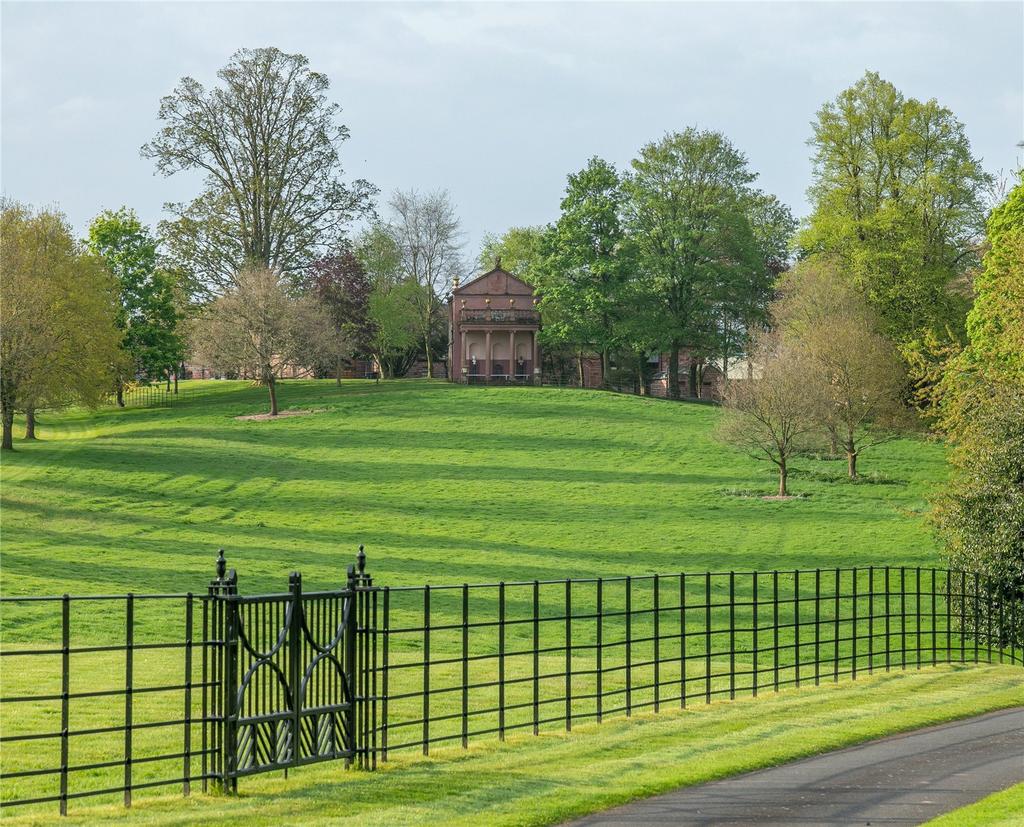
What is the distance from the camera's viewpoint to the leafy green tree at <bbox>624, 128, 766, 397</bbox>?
83.9m

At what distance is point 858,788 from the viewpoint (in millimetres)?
14227

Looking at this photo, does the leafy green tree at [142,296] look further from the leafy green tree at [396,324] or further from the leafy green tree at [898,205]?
the leafy green tree at [898,205]

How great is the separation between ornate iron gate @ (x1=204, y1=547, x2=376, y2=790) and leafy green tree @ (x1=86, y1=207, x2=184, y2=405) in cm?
6451

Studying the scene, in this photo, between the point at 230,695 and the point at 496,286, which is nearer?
the point at 230,695

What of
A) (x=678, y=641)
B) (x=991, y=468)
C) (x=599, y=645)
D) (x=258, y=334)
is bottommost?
(x=678, y=641)

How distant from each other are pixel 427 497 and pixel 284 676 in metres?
37.9

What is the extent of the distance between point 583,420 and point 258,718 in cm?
5641

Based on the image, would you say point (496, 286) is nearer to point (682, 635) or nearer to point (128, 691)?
point (682, 635)

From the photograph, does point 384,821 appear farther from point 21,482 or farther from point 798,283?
point 798,283

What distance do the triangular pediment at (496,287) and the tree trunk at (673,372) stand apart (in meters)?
12.5

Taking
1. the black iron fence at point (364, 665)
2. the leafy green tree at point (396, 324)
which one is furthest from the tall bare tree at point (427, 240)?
the black iron fence at point (364, 665)

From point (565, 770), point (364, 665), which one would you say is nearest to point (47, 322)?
point (364, 665)

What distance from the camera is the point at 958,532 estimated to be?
34062 mm

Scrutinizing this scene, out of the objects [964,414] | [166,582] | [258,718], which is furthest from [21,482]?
[258,718]
